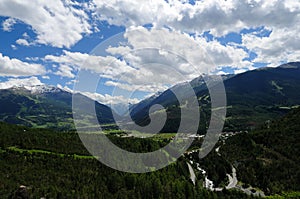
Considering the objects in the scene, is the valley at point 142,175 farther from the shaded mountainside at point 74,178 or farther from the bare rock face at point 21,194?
the bare rock face at point 21,194

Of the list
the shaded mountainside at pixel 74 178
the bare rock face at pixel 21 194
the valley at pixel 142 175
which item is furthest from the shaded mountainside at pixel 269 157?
the bare rock face at pixel 21 194

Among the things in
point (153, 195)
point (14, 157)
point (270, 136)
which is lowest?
point (153, 195)

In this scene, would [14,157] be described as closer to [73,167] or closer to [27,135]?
[73,167]

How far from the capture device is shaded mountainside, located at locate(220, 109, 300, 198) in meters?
125

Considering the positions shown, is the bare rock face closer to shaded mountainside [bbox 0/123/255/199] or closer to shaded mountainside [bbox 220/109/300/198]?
shaded mountainside [bbox 0/123/255/199]

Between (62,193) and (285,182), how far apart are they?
301 feet

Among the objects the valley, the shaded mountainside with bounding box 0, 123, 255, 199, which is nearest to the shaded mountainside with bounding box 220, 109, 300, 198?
the valley

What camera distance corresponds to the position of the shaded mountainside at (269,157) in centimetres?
12494

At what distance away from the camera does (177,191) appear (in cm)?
10012

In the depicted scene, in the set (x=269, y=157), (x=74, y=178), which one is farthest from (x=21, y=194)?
(x=269, y=157)

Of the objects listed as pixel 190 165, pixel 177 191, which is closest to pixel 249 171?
pixel 190 165

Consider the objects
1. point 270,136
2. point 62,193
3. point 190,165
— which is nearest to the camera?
point 62,193

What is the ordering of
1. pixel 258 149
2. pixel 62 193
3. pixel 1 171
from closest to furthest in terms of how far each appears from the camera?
pixel 62 193
pixel 1 171
pixel 258 149

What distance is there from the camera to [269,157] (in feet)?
515
